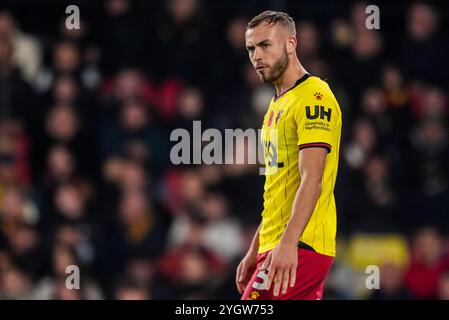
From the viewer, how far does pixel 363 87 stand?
10.6 meters

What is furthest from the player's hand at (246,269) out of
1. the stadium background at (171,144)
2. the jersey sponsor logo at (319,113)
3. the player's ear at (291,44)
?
the stadium background at (171,144)

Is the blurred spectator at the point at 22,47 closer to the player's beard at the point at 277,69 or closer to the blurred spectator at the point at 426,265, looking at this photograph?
the blurred spectator at the point at 426,265

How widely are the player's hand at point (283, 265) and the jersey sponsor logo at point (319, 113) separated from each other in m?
0.65

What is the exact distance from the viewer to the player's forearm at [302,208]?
4934mm

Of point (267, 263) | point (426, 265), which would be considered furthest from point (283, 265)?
point (426, 265)

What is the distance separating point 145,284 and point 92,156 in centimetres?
175

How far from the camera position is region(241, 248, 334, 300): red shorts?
5.17m

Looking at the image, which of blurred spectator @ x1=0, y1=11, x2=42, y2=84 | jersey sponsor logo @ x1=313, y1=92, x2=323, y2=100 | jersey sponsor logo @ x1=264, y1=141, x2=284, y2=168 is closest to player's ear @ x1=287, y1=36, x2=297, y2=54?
jersey sponsor logo @ x1=313, y1=92, x2=323, y2=100

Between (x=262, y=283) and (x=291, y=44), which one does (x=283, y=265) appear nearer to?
(x=262, y=283)

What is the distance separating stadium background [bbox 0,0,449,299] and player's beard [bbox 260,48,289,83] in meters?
3.95

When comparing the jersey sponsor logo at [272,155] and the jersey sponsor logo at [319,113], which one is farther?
the jersey sponsor logo at [272,155]

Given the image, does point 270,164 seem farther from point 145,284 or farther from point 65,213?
point 65,213

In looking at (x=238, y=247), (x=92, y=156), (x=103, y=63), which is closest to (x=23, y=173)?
(x=92, y=156)
